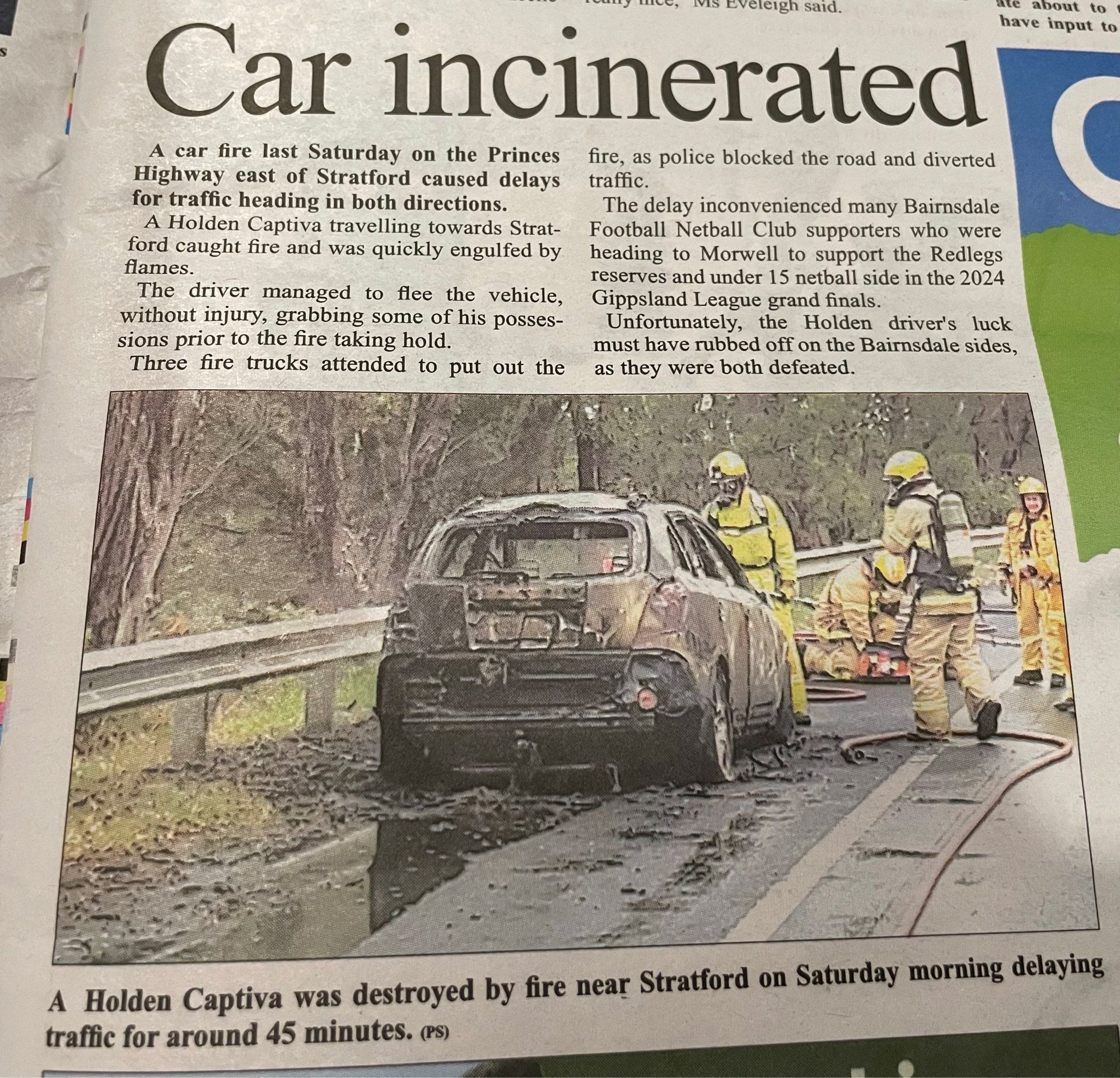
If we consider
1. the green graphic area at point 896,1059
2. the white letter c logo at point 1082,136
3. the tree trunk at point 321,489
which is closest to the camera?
the green graphic area at point 896,1059

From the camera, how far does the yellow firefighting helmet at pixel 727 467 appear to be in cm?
101

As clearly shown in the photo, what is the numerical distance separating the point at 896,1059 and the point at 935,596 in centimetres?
45

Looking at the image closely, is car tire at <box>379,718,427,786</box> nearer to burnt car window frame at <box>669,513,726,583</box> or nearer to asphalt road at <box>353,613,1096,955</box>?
asphalt road at <box>353,613,1096,955</box>

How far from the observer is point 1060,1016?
0.88 meters

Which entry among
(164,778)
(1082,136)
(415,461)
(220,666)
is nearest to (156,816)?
(164,778)

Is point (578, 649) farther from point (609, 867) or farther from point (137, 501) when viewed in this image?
point (137, 501)

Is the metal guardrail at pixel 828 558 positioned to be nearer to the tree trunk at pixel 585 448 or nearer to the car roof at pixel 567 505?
the car roof at pixel 567 505

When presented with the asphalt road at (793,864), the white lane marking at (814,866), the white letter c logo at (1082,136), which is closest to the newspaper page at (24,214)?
the asphalt road at (793,864)

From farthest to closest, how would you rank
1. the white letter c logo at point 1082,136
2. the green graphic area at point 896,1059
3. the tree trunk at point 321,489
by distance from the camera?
the white letter c logo at point 1082,136 → the tree trunk at point 321,489 → the green graphic area at point 896,1059

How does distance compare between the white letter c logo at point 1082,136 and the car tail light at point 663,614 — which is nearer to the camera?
the car tail light at point 663,614

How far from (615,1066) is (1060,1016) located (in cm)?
43

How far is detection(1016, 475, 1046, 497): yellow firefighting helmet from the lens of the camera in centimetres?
102

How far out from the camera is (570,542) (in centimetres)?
99

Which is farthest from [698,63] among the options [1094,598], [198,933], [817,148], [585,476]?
[198,933]
